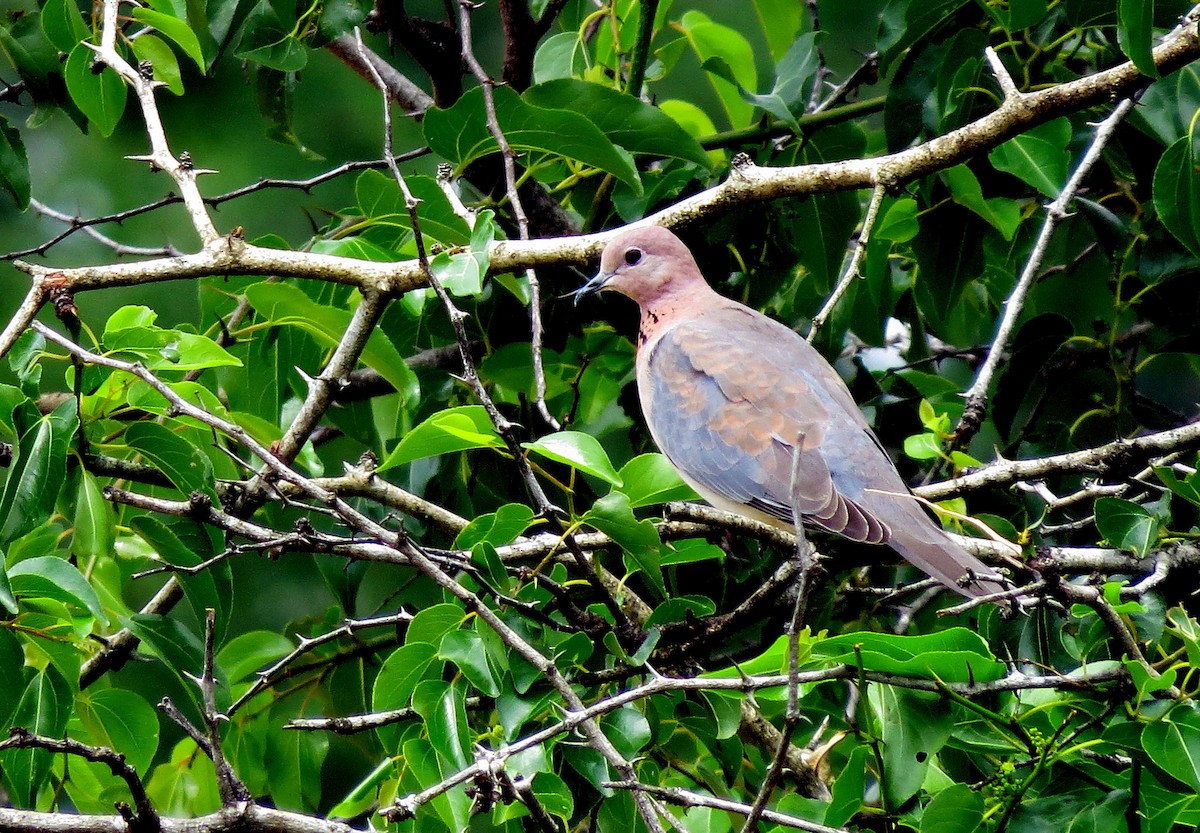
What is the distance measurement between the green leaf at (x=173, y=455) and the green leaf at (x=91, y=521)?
112 mm

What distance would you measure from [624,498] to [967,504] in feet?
4.52

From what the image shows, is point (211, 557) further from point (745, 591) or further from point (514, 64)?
point (514, 64)

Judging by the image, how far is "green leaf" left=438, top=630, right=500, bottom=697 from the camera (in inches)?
85.0

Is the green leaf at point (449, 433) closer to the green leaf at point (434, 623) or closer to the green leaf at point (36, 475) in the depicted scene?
the green leaf at point (434, 623)

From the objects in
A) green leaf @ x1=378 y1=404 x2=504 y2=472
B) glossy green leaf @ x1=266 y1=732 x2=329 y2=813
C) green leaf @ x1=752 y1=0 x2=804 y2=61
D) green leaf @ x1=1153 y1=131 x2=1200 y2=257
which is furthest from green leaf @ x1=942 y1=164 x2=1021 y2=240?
glossy green leaf @ x1=266 y1=732 x2=329 y2=813

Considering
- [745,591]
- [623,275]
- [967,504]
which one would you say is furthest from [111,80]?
[967,504]

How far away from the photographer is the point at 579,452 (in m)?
2.21

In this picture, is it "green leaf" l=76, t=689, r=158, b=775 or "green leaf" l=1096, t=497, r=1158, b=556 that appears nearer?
"green leaf" l=1096, t=497, r=1158, b=556

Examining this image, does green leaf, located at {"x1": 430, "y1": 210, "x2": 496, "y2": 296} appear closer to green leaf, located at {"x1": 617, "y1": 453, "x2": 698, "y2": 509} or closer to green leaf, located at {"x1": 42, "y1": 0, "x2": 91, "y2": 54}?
green leaf, located at {"x1": 617, "y1": 453, "x2": 698, "y2": 509}

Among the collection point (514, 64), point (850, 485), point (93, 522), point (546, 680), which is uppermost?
point (514, 64)

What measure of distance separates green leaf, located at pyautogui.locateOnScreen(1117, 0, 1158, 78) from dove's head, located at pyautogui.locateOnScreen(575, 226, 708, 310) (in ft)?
4.50

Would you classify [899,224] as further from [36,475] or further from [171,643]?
[36,475]

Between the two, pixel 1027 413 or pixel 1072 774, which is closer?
pixel 1072 774

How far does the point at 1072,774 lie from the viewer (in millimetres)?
2139
